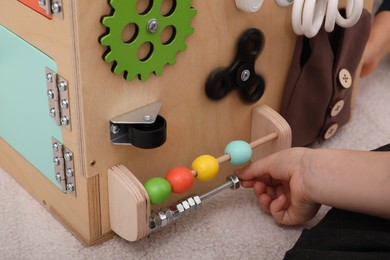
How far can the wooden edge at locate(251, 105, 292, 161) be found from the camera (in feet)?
2.95

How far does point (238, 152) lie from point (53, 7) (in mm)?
316

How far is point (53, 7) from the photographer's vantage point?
0.67m

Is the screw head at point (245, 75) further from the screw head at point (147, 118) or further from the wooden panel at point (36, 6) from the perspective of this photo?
the wooden panel at point (36, 6)

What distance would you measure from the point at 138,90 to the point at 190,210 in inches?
7.1

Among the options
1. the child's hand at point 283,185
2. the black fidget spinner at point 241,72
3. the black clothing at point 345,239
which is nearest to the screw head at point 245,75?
the black fidget spinner at point 241,72

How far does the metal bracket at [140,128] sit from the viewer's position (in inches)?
29.3

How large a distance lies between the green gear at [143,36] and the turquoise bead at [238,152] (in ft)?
0.51

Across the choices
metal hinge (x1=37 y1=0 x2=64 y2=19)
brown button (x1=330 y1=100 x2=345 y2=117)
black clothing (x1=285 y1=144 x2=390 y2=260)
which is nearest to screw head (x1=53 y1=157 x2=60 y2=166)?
metal hinge (x1=37 y1=0 x2=64 y2=19)

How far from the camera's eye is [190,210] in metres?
0.83

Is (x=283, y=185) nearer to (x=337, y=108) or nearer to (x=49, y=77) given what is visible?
(x=337, y=108)

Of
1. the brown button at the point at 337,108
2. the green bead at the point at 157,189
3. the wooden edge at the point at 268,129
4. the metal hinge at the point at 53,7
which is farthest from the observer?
the brown button at the point at 337,108

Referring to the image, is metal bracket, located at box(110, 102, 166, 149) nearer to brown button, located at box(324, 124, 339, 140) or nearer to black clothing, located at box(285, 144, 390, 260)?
black clothing, located at box(285, 144, 390, 260)

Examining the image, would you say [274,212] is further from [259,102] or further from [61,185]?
[61,185]

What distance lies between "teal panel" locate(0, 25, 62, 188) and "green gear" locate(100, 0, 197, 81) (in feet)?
0.28
